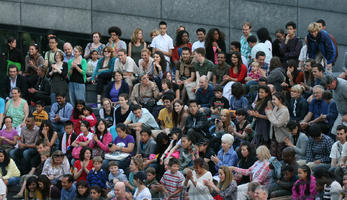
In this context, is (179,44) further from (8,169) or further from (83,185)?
(83,185)

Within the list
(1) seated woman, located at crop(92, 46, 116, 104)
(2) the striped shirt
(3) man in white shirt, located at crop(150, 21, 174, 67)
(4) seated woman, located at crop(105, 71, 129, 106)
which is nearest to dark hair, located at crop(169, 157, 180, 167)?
(2) the striped shirt

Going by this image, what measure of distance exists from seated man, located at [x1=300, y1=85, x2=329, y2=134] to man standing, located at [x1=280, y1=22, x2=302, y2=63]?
4.13 m

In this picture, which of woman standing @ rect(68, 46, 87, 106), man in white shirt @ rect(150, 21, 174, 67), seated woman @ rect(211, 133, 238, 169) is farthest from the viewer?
man in white shirt @ rect(150, 21, 174, 67)

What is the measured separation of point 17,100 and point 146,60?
3300 mm

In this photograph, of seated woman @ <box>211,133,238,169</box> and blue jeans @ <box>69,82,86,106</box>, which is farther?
blue jeans @ <box>69,82,86,106</box>

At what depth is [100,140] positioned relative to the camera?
56.6 ft

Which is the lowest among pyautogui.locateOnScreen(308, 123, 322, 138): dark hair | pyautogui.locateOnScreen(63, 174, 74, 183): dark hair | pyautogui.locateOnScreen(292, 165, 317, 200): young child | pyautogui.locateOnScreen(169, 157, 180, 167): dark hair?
pyautogui.locateOnScreen(63, 174, 74, 183): dark hair

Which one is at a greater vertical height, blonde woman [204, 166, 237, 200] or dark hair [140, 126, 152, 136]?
dark hair [140, 126, 152, 136]

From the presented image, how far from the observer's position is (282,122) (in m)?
16.0

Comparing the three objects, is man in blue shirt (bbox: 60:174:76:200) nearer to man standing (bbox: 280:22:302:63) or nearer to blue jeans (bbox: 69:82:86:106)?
blue jeans (bbox: 69:82:86:106)

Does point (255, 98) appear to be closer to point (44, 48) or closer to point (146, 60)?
point (146, 60)

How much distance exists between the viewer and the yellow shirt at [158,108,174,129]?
17.8m

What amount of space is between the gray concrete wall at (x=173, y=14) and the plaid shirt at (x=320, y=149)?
1077 centimetres

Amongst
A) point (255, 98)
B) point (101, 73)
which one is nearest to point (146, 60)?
point (101, 73)
